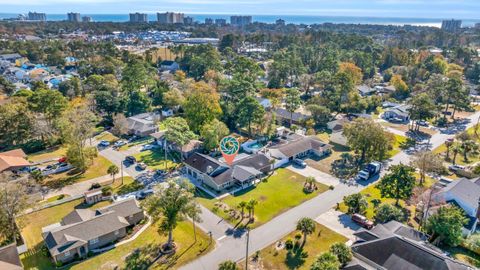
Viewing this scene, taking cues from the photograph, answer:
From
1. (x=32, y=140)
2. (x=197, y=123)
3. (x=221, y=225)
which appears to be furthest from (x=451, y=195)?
(x=32, y=140)

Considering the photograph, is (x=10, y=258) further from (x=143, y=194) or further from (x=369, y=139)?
(x=369, y=139)

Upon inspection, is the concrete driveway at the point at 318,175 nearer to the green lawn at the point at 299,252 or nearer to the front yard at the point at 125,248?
the green lawn at the point at 299,252

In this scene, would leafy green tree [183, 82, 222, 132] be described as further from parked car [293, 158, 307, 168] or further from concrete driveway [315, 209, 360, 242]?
concrete driveway [315, 209, 360, 242]

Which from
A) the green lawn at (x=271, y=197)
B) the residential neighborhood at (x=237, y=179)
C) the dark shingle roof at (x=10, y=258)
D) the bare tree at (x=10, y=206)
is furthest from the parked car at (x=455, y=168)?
the bare tree at (x=10, y=206)

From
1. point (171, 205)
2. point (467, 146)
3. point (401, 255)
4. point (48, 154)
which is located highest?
point (171, 205)

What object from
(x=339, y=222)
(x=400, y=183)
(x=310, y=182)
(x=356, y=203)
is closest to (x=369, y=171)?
(x=400, y=183)

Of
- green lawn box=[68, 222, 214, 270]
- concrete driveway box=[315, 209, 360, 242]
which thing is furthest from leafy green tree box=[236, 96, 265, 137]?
green lawn box=[68, 222, 214, 270]
